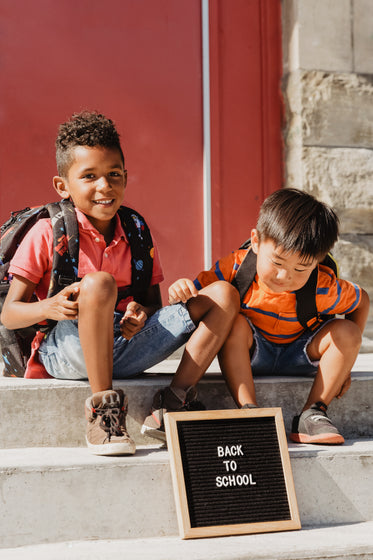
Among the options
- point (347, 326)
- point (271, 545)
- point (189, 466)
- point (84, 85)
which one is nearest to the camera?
point (271, 545)

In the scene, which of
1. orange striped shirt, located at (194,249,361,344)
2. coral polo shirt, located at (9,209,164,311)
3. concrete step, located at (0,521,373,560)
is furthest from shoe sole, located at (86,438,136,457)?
orange striped shirt, located at (194,249,361,344)

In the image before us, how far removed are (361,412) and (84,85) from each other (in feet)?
8.15

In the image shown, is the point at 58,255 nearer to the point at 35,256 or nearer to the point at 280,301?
the point at 35,256

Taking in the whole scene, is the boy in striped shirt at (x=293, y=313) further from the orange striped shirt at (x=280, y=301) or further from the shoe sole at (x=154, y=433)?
the shoe sole at (x=154, y=433)

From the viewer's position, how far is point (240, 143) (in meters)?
4.42

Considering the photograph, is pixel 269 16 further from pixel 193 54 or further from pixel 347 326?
pixel 347 326

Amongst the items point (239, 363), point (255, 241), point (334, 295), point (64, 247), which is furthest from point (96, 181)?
point (334, 295)

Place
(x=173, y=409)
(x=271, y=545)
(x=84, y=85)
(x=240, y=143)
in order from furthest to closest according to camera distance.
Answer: (x=240, y=143) → (x=84, y=85) → (x=173, y=409) → (x=271, y=545)

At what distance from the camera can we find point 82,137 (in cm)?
275

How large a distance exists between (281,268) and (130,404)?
2.48 ft

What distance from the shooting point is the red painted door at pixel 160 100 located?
13.4 ft

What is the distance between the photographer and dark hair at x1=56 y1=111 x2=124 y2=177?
275cm

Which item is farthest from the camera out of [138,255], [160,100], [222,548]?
[160,100]

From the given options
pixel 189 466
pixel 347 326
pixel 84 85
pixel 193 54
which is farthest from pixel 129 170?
pixel 189 466
